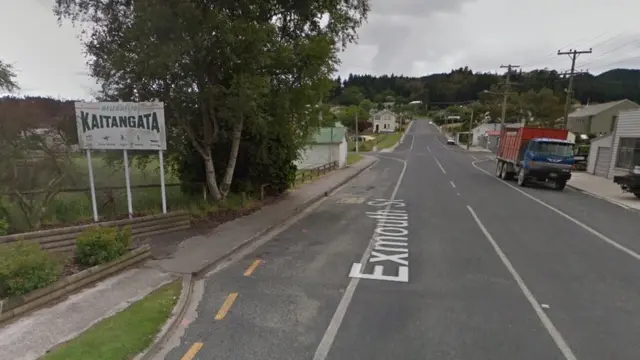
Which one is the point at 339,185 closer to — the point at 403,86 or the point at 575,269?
the point at 575,269

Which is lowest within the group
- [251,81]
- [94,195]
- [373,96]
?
[94,195]

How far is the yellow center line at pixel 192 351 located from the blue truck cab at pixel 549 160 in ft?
62.9

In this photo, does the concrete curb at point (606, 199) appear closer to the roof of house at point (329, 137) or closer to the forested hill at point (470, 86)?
the roof of house at point (329, 137)

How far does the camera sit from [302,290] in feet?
19.1

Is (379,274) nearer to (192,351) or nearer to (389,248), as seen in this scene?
(389,248)

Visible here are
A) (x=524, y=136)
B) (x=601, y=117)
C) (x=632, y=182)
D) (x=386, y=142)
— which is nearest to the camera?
(x=632, y=182)

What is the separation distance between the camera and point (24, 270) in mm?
4902

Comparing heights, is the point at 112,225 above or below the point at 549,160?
below

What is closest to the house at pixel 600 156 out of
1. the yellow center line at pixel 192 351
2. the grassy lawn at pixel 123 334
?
the yellow center line at pixel 192 351

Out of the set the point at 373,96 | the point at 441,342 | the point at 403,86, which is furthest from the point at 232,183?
the point at 403,86

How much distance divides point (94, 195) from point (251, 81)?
4.49 m

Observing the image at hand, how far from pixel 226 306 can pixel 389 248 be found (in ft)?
13.6

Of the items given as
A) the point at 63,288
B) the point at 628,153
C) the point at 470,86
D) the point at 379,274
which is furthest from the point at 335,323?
the point at 470,86

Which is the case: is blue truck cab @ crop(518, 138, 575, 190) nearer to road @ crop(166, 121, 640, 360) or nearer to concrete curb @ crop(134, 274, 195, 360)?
road @ crop(166, 121, 640, 360)
